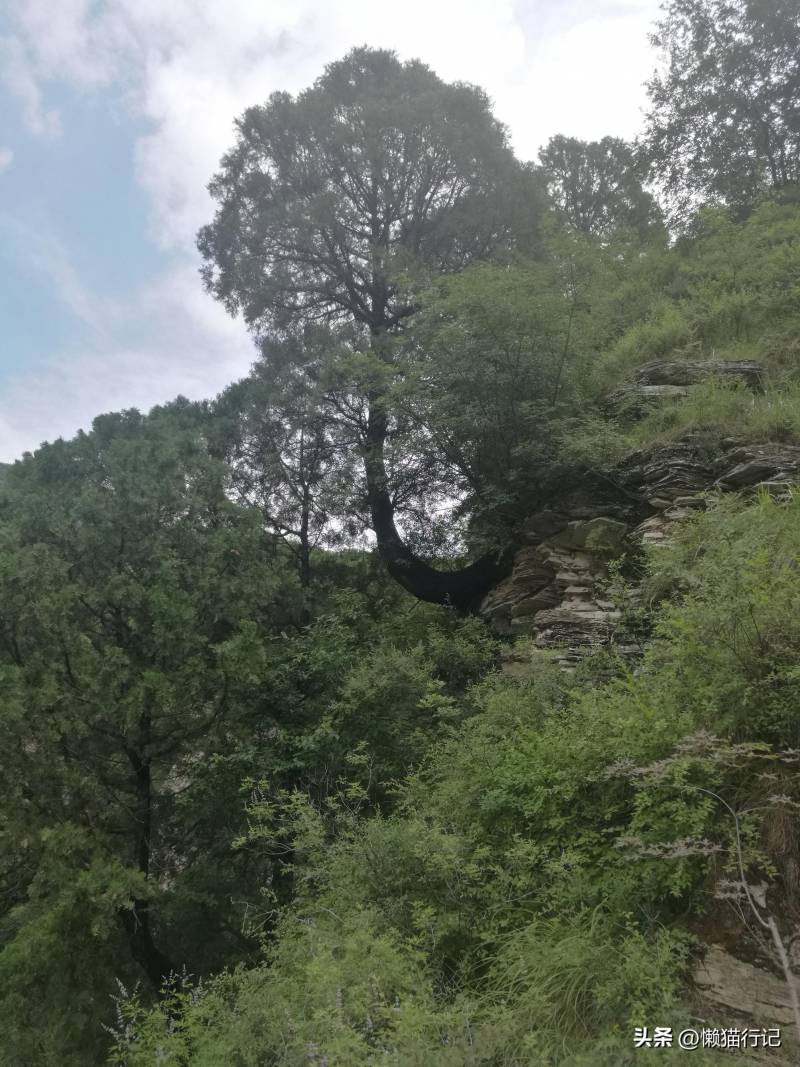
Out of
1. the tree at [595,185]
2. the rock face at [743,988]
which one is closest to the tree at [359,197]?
the tree at [595,185]

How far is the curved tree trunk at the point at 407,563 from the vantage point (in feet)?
31.2

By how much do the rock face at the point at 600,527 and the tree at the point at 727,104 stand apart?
30.1ft

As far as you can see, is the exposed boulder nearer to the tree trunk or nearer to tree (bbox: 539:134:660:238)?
the tree trunk

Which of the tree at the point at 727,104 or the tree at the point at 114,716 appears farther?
the tree at the point at 727,104

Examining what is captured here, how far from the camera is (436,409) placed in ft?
28.0

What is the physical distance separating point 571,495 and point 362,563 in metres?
4.85

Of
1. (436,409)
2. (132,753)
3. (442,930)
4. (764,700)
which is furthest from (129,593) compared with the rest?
(764,700)

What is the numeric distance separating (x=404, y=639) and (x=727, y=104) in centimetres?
1296

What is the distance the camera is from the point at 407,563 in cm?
1065

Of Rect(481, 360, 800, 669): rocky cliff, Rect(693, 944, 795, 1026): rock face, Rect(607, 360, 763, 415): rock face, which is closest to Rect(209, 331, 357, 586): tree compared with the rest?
Rect(481, 360, 800, 669): rocky cliff

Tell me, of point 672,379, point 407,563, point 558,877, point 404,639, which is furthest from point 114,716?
point 672,379

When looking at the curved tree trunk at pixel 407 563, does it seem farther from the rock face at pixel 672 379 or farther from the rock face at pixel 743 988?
the rock face at pixel 743 988

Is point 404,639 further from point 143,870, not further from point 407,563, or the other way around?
point 143,870

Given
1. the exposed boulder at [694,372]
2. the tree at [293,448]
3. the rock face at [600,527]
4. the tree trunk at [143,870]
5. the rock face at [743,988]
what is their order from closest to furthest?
the rock face at [743,988]
the rock face at [600,527]
the tree trunk at [143,870]
the exposed boulder at [694,372]
the tree at [293,448]
